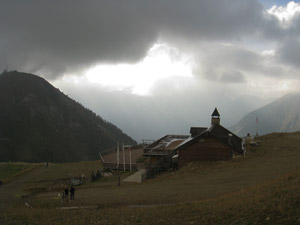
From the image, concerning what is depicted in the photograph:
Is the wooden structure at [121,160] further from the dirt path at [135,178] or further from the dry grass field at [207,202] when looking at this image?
the dry grass field at [207,202]

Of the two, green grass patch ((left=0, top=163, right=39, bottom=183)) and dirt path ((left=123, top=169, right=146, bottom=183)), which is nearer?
dirt path ((left=123, top=169, right=146, bottom=183))

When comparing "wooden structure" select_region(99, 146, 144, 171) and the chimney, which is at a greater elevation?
the chimney

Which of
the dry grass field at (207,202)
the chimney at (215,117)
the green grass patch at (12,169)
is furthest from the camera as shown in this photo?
the green grass patch at (12,169)

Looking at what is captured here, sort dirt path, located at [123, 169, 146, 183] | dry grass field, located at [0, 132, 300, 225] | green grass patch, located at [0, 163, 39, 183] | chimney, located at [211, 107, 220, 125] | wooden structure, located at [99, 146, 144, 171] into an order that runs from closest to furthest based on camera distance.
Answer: dry grass field, located at [0, 132, 300, 225] → dirt path, located at [123, 169, 146, 183] → wooden structure, located at [99, 146, 144, 171] → chimney, located at [211, 107, 220, 125] → green grass patch, located at [0, 163, 39, 183]

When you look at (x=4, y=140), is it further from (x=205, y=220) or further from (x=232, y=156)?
(x=205, y=220)

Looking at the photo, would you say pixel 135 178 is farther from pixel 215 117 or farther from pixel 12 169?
pixel 12 169

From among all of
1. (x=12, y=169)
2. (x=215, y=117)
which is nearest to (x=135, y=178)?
(x=215, y=117)

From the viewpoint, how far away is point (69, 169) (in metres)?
57.3

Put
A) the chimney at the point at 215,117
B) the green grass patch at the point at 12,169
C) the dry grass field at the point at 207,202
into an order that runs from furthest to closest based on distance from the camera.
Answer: the green grass patch at the point at 12,169
the chimney at the point at 215,117
the dry grass field at the point at 207,202

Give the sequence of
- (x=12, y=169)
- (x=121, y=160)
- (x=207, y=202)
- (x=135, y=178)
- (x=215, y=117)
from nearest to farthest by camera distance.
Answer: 1. (x=207, y=202)
2. (x=135, y=178)
3. (x=121, y=160)
4. (x=215, y=117)
5. (x=12, y=169)

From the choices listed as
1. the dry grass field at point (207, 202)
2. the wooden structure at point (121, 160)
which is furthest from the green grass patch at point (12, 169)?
the dry grass field at point (207, 202)

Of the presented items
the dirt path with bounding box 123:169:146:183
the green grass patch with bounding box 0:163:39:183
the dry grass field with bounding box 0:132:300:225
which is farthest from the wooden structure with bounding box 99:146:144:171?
the green grass patch with bounding box 0:163:39:183

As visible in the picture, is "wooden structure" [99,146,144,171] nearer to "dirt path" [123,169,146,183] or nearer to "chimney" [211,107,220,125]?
"dirt path" [123,169,146,183]

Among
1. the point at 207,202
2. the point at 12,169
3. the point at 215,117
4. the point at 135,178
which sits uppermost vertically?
the point at 215,117
